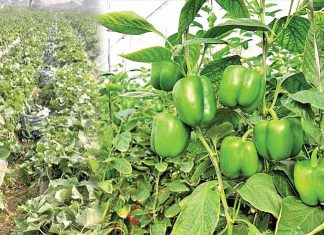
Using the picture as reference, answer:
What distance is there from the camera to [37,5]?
20672 millimetres

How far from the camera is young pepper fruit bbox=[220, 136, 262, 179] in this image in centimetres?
111

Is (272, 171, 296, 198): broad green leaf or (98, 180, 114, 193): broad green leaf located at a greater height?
(272, 171, 296, 198): broad green leaf

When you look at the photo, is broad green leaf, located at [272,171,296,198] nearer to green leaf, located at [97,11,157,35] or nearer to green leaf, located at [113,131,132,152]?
green leaf, located at [97,11,157,35]

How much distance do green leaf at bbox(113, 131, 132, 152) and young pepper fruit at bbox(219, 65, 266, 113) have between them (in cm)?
112

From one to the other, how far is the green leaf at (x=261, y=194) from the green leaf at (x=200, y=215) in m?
0.07

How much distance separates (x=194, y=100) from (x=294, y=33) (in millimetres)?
344

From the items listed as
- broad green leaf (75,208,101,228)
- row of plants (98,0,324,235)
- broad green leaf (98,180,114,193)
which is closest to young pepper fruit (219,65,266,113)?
row of plants (98,0,324,235)

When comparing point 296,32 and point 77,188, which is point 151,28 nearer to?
point 296,32

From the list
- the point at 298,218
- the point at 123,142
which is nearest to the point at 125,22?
the point at 298,218

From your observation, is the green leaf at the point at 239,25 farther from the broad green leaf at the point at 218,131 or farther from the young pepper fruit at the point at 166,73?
the broad green leaf at the point at 218,131

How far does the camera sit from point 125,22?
1.10 metres

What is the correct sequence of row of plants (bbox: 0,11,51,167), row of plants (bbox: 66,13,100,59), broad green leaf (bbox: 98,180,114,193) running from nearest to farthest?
broad green leaf (bbox: 98,180,114,193) < row of plants (bbox: 0,11,51,167) < row of plants (bbox: 66,13,100,59)

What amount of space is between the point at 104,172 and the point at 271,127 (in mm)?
1631

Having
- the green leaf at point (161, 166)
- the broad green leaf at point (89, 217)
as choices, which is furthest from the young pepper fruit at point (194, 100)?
the broad green leaf at point (89, 217)
